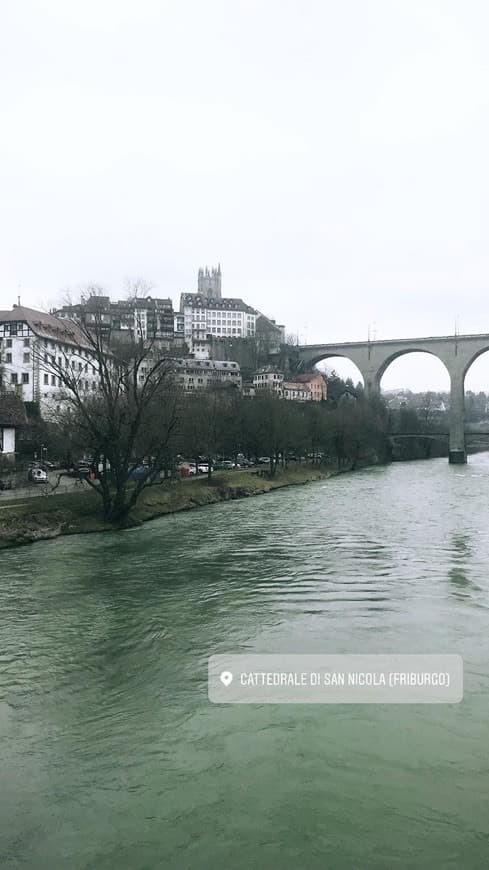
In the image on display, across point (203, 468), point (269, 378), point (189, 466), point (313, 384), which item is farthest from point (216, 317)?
point (189, 466)

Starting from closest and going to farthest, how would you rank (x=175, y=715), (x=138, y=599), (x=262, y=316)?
(x=175, y=715)
(x=138, y=599)
(x=262, y=316)

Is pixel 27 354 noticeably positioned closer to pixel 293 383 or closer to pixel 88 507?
pixel 88 507

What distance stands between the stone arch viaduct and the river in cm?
7118

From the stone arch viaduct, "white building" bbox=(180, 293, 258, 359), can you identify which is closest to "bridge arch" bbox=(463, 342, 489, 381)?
the stone arch viaduct

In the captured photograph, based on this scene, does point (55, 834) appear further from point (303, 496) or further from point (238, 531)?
point (303, 496)

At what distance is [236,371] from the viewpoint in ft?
353

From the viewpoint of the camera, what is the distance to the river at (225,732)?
580 cm

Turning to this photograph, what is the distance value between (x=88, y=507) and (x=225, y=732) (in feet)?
64.4

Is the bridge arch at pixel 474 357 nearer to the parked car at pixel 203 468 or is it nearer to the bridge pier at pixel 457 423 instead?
the bridge pier at pixel 457 423

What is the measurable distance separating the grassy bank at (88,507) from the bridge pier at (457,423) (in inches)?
1867

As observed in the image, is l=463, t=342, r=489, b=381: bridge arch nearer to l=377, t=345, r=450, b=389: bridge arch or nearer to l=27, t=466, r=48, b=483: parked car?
l=377, t=345, r=450, b=389: bridge arch

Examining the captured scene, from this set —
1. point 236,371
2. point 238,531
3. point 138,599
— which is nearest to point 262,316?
point 236,371

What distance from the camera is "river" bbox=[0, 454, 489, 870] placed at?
5.80 m

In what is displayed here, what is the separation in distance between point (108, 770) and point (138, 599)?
23.7 ft
